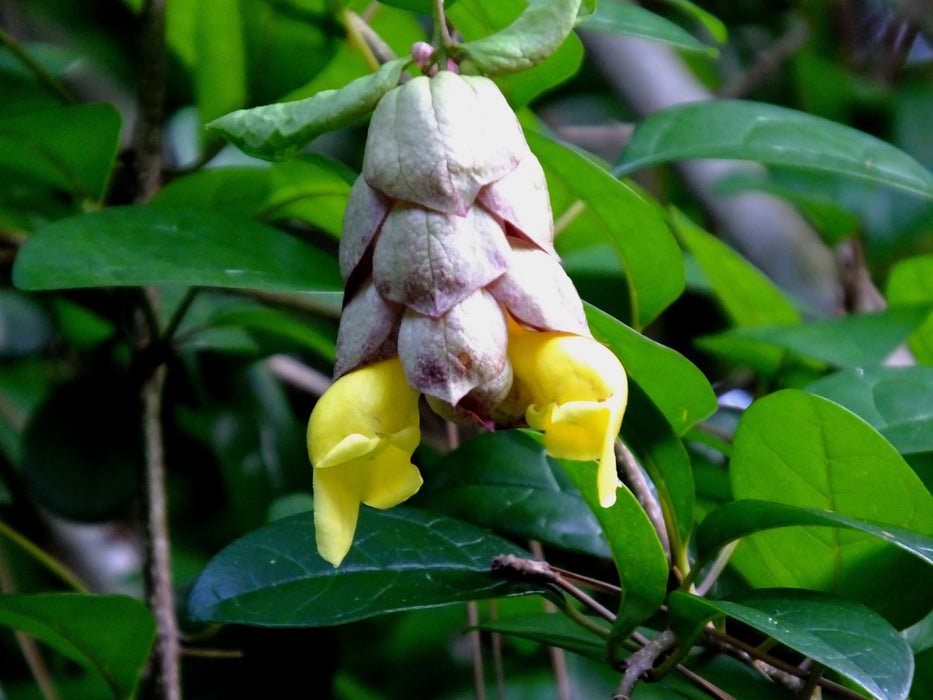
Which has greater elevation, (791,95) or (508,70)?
(508,70)

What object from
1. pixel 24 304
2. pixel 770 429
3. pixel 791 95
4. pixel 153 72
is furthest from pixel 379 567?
pixel 791 95

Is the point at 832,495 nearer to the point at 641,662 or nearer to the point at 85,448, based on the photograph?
the point at 641,662

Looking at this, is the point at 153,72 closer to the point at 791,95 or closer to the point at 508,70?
the point at 508,70

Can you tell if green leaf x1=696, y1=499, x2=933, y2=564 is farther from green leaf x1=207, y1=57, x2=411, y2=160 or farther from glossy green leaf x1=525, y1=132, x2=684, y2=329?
green leaf x1=207, y1=57, x2=411, y2=160

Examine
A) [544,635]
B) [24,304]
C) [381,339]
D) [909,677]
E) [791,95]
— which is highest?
[381,339]

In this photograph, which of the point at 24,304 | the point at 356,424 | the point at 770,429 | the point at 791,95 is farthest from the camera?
the point at 791,95

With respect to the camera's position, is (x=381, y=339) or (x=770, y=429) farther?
(x=770, y=429)

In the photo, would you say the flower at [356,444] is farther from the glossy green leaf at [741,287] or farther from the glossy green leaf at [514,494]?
the glossy green leaf at [741,287]

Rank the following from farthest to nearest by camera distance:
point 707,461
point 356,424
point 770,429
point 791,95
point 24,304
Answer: point 791,95, point 24,304, point 707,461, point 770,429, point 356,424
